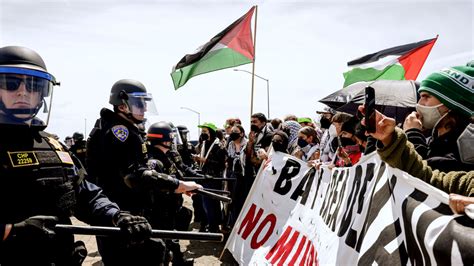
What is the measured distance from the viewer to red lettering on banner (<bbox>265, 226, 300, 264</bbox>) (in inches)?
161

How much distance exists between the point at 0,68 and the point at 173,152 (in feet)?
13.7

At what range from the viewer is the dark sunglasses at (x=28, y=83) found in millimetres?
2291

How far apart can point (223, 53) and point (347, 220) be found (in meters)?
6.21

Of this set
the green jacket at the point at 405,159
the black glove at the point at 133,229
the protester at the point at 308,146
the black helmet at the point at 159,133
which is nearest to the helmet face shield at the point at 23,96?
the black glove at the point at 133,229

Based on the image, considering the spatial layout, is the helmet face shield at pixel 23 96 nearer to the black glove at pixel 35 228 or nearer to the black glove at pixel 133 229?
the black glove at pixel 35 228

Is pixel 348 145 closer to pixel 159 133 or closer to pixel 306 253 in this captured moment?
pixel 306 253

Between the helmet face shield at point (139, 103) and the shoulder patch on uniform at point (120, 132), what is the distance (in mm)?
437

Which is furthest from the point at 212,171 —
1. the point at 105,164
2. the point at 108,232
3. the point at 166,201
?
the point at 108,232

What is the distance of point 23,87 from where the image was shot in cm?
234

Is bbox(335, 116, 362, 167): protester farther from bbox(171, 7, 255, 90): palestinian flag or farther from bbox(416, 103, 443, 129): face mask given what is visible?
bbox(171, 7, 255, 90): palestinian flag

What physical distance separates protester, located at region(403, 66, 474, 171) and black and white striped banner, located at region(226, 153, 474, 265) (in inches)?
12.8

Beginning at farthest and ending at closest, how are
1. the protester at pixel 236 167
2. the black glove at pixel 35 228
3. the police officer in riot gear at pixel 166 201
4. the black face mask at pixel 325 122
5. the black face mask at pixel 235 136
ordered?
the black face mask at pixel 235 136 < the protester at pixel 236 167 < the black face mask at pixel 325 122 < the police officer in riot gear at pixel 166 201 < the black glove at pixel 35 228

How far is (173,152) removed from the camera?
20.9 feet

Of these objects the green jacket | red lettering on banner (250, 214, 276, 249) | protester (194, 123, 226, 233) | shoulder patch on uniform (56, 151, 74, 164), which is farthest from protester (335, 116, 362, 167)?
protester (194, 123, 226, 233)
